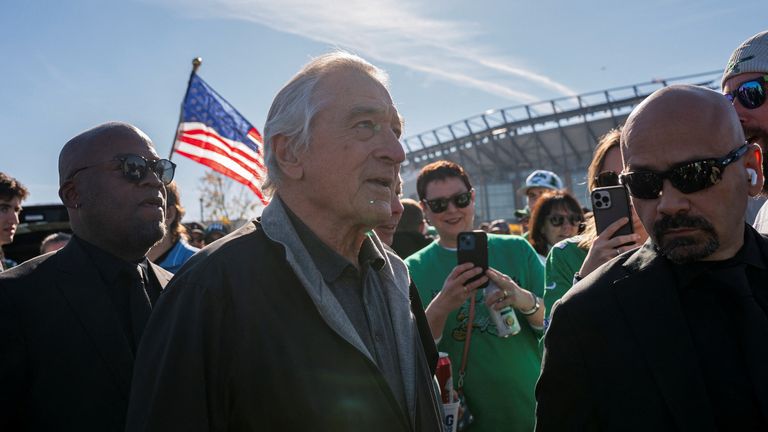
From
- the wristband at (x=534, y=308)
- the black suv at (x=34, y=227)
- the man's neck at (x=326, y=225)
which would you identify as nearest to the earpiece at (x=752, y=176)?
the man's neck at (x=326, y=225)

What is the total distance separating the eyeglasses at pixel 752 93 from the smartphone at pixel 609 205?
2.42 feet

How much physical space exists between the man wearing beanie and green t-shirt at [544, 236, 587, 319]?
809mm

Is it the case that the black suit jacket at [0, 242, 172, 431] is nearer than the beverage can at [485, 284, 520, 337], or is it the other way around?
the black suit jacket at [0, 242, 172, 431]

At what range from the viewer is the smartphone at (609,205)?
2.66 metres

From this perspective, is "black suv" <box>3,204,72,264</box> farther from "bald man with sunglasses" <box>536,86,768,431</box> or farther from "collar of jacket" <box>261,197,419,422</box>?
"bald man with sunglasses" <box>536,86,768,431</box>

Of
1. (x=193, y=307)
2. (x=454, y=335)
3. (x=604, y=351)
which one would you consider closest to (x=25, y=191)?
(x=454, y=335)

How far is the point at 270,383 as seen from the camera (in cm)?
173

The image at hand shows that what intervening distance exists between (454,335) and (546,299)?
75 cm

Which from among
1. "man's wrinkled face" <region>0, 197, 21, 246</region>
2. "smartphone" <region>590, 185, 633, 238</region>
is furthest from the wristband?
"man's wrinkled face" <region>0, 197, 21, 246</region>

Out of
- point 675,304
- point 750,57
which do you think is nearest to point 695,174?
point 675,304

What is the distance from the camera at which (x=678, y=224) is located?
1753 mm

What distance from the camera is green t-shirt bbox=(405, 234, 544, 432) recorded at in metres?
3.42

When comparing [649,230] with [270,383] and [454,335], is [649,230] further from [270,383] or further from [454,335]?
[454,335]

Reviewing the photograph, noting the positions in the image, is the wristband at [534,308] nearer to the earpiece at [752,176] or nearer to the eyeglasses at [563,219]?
the earpiece at [752,176]
